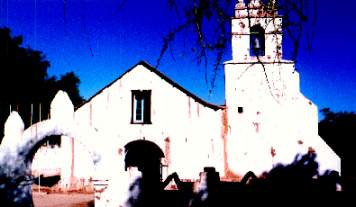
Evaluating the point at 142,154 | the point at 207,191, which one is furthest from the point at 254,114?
the point at 207,191

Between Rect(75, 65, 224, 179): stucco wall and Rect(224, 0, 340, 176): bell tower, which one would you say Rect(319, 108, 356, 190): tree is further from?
Rect(75, 65, 224, 179): stucco wall

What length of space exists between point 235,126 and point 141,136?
440 cm

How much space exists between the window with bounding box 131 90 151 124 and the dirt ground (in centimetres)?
424

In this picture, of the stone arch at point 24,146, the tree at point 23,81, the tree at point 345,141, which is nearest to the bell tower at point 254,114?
the tree at point 345,141

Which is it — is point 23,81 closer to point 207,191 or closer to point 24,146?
point 24,146

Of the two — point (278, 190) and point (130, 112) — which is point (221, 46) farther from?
point (130, 112)

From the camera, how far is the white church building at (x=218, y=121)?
1714cm

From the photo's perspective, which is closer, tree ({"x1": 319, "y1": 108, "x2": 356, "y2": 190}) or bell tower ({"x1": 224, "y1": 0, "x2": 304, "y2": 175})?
bell tower ({"x1": 224, "y1": 0, "x2": 304, "y2": 175})

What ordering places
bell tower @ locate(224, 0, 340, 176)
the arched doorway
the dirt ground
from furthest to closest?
1. the arched doorway
2. bell tower @ locate(224, 0, 340, 176)
3. the dirt ground

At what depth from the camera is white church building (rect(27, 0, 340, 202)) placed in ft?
56.2

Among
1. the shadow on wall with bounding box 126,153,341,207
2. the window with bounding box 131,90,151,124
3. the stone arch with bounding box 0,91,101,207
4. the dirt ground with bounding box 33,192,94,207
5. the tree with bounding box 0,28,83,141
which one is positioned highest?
the tree with bounding box 0,28,83,141

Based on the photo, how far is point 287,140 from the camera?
17188 mm

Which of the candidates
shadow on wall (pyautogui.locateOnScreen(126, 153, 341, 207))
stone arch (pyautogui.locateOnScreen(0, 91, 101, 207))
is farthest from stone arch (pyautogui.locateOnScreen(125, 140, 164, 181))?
stone arch (pyautogui.locateOnScreen(0, 91, 101, 207))

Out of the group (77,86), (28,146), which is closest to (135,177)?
(28,146)
